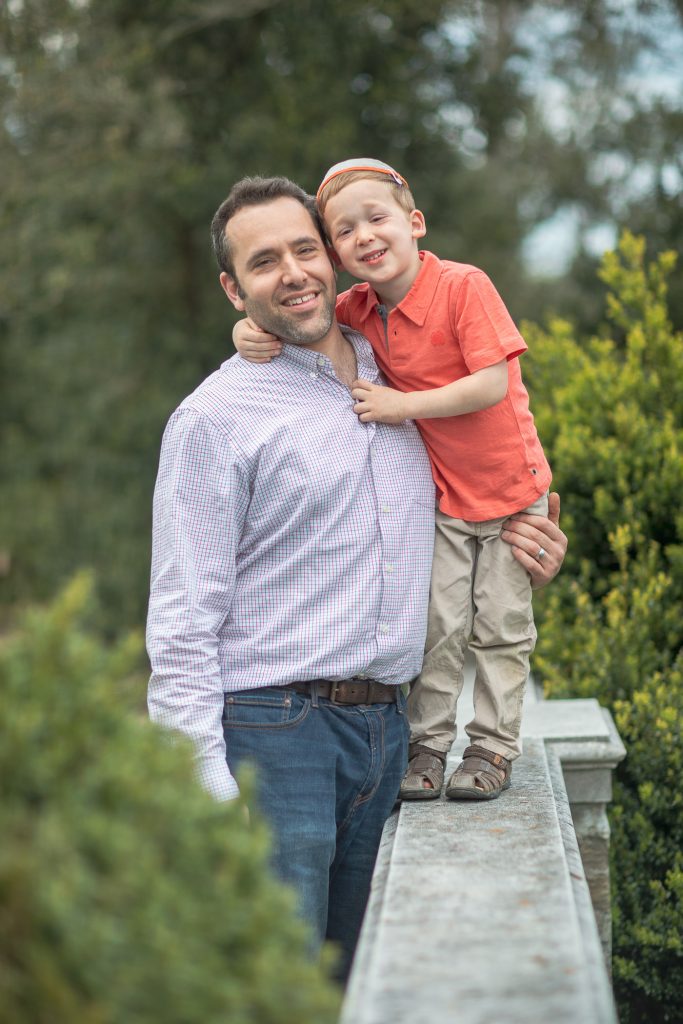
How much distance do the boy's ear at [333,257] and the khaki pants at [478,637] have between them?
30.3 inches

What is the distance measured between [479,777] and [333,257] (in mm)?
1471

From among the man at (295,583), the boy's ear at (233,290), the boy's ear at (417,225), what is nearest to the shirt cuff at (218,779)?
the man at (295,583)

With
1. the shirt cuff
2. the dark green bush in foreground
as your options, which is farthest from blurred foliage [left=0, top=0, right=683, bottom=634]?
the dark green bush in foreground

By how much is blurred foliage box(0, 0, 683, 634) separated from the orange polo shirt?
752 cm

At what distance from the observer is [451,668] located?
10.0 ft

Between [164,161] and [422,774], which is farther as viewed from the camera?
[164,161]

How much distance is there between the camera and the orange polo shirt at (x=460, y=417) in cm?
303

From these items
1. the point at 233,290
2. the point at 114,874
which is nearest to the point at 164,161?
the point at 233,290

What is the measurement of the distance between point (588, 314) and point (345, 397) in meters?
8.78

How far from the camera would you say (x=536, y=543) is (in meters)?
3.04

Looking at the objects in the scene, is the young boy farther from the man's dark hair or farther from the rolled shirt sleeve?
the rolled shirt sleeve

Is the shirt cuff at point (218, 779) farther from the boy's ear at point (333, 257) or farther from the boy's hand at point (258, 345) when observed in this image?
the boy's ear at point (333, 257)

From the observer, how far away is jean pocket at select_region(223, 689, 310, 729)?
9.18 ft

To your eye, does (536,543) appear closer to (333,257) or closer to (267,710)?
(267,710)
